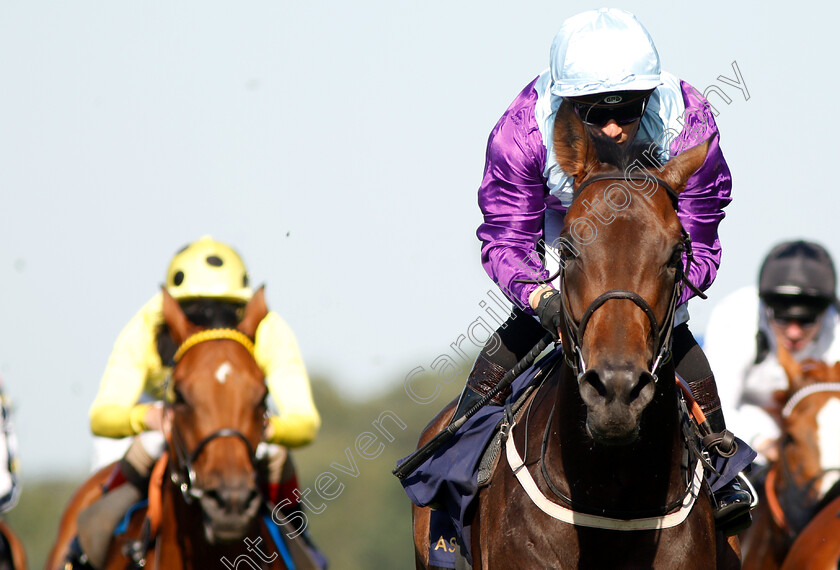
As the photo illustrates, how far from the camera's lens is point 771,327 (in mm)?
9094

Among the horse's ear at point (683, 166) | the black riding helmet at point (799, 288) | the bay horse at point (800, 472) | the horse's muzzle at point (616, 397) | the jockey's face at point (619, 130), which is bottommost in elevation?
the bay horse at point (800, 472)

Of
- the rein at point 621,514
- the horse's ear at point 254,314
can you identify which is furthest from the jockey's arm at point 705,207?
the horse's ear at point 254,314

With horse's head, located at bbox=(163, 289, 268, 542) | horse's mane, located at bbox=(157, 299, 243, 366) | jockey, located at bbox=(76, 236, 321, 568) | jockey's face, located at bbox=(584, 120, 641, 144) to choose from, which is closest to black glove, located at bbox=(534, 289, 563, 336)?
jockey's face, located at bbox=(584, 120, 641, 144)

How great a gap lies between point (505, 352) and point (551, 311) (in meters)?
1.28

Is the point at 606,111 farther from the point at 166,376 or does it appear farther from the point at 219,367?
the point at 166,376

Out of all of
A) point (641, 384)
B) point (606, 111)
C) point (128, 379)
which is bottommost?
point (641, 384)

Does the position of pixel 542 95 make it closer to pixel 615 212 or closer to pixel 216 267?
pixel 615 212

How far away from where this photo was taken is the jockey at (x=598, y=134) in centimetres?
525

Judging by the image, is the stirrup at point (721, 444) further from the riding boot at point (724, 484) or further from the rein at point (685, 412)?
the rein at point (685, 412)

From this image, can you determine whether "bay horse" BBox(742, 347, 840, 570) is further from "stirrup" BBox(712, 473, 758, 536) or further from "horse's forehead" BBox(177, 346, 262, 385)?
"horse's forehead" BBox(177, 346, 262, 385)

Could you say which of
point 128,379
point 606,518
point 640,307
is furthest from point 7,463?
point 640,307

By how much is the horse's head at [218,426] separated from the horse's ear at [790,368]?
3501 mm

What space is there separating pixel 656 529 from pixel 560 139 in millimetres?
1638

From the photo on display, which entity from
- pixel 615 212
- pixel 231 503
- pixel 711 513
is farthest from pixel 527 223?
pixel 231 503
